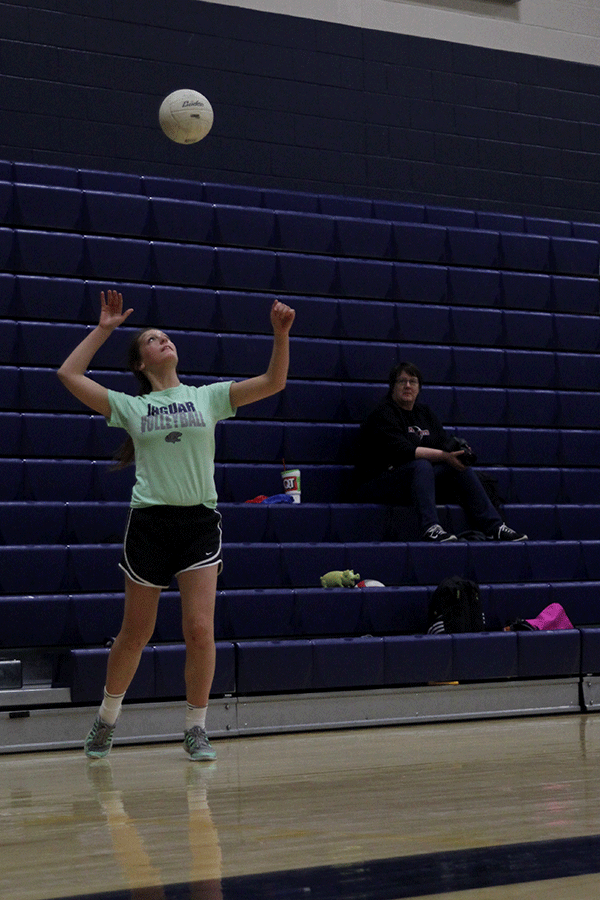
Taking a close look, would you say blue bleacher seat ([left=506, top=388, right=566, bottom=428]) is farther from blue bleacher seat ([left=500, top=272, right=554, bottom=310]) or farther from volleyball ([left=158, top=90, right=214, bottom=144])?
volleyball ([left=158, top=90, right=214, bottom=144])

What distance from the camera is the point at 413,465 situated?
475 cm

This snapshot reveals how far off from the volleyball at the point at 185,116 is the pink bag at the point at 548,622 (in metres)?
2.52

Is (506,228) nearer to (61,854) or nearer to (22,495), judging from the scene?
(22,495)

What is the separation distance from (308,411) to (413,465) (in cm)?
76

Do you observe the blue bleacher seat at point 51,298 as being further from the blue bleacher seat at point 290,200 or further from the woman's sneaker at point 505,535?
the woman's sneaker at point 505,535

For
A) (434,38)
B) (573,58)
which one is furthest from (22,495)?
(573,58)

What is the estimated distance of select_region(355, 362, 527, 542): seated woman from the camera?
4.71m

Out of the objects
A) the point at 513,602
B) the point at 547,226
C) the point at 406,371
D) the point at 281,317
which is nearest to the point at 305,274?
the point at 406,371

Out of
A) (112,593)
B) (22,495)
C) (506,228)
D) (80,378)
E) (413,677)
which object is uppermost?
(506,228)

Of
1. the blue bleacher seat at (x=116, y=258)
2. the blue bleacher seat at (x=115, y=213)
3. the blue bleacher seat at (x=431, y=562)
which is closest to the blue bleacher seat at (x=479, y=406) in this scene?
the blue bleacher seat at (x=431, y=562)

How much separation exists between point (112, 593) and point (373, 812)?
230 centimetres

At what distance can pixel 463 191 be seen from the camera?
22.0ft

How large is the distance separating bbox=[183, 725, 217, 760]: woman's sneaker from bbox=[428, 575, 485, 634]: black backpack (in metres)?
1.56

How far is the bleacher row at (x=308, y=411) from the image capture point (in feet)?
13.1
